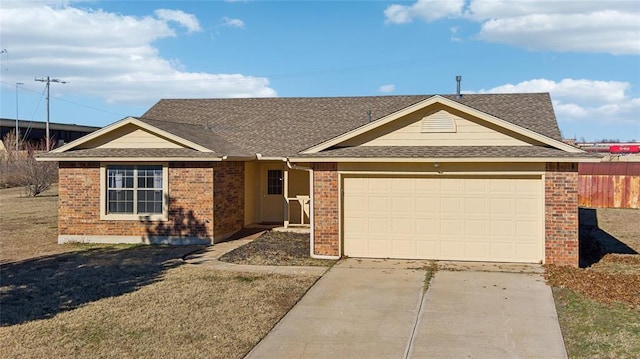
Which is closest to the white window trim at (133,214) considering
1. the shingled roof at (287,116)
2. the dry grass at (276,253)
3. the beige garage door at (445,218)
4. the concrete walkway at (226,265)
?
the shingled roof at (287,116)

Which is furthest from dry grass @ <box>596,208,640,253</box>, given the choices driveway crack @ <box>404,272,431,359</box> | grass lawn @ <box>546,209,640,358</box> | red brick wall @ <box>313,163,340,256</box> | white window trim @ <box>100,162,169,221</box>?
white window trim @ <box>100,162,169,221</box>

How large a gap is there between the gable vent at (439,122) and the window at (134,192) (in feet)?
24.8

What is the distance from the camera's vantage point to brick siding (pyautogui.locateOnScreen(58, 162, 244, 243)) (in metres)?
15.9

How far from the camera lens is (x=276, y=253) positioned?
1425 centimetres

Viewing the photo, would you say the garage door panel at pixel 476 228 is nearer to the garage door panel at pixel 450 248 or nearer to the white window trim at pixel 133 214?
the garage door panel at pixel 450 248

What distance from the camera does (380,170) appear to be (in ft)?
44.4

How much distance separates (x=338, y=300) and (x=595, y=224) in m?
14.9

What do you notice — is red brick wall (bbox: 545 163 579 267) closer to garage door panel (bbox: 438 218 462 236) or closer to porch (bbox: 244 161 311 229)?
garage door panel (bbox: 438 218 462 236)

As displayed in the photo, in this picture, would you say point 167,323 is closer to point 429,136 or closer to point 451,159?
point 451,159

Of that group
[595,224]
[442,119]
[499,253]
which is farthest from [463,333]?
[595,224]

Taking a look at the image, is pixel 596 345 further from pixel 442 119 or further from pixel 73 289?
pixel 73 289

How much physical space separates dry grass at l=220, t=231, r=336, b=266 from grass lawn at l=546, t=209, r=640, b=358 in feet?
16.9

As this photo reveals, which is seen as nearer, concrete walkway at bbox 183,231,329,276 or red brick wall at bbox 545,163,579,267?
concrete walkway at bbox 183,231,329,276

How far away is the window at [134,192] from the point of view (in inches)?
632
